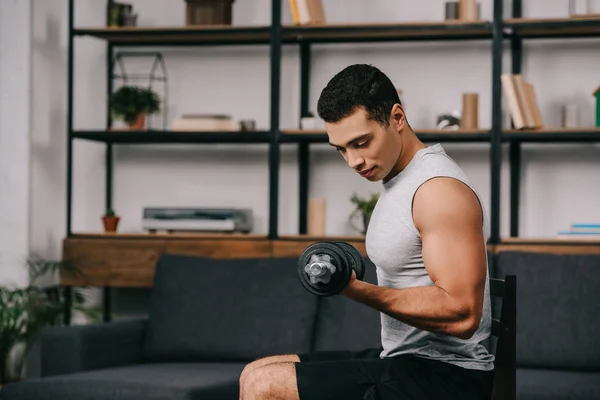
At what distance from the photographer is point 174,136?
4.22 meters

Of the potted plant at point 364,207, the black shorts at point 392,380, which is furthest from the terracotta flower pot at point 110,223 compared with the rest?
the black shorts at point 392,380

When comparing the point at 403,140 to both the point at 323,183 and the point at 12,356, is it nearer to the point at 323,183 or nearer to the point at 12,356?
the point at 323,183

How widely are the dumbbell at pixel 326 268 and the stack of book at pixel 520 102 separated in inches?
90.9

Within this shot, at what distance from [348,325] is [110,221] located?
4.32 ft

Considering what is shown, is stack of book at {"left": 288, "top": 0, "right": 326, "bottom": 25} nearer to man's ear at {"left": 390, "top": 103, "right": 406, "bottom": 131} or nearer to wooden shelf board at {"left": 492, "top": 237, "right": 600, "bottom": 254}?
wooden shelf board at {"left": 492, "top": 237, "right": 600, "bottom": 254}

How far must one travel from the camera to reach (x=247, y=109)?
4488 mm

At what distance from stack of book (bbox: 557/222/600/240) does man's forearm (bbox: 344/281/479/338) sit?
2223 mm

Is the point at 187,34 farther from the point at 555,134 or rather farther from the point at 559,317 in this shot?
the point at 559,317

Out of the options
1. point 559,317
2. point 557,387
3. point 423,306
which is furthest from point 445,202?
point 559,317

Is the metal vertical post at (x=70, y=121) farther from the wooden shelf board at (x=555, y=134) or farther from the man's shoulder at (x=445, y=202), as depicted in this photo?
the man's shoulder at (x=445, y=202)

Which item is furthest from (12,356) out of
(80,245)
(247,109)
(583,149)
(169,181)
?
(583,149)

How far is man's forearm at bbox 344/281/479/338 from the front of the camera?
1747 millimetres

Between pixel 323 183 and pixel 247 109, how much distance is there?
491 millimetres

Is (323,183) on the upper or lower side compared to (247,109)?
lower
